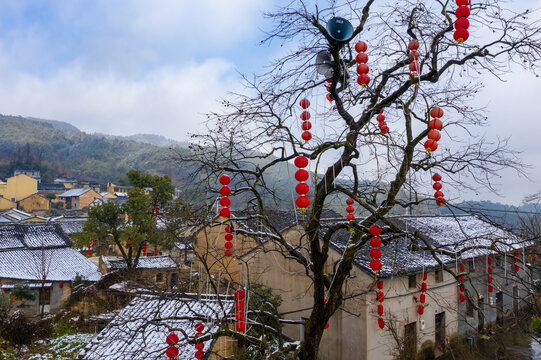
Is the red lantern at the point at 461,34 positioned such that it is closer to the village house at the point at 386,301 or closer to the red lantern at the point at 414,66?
the red lantern at the point at 414,66

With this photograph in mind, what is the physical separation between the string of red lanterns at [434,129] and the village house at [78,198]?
1998 inches

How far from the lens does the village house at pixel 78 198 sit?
48156 millimetres

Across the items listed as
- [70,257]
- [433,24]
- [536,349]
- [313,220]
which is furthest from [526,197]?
[70,257]

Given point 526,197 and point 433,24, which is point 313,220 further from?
point 526,197

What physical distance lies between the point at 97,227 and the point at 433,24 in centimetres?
1790

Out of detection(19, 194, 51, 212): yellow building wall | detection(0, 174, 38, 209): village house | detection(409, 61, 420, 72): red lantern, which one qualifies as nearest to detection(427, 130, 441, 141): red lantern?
detection(409, 61, 420, 72): red lantern

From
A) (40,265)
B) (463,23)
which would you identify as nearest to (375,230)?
(463,23)

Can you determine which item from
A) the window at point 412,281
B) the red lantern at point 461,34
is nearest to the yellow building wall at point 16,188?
the window at point 412,281

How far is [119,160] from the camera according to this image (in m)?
76.8

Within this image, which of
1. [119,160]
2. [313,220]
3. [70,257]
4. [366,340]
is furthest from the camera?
[119,160]

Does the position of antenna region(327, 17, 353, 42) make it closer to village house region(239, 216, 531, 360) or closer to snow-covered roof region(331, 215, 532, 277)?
snow-covered roof region(331, 215, 532, 277)

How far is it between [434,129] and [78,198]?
171 feet

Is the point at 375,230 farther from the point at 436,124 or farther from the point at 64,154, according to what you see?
the point at 64,154

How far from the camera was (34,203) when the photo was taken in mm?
46438
